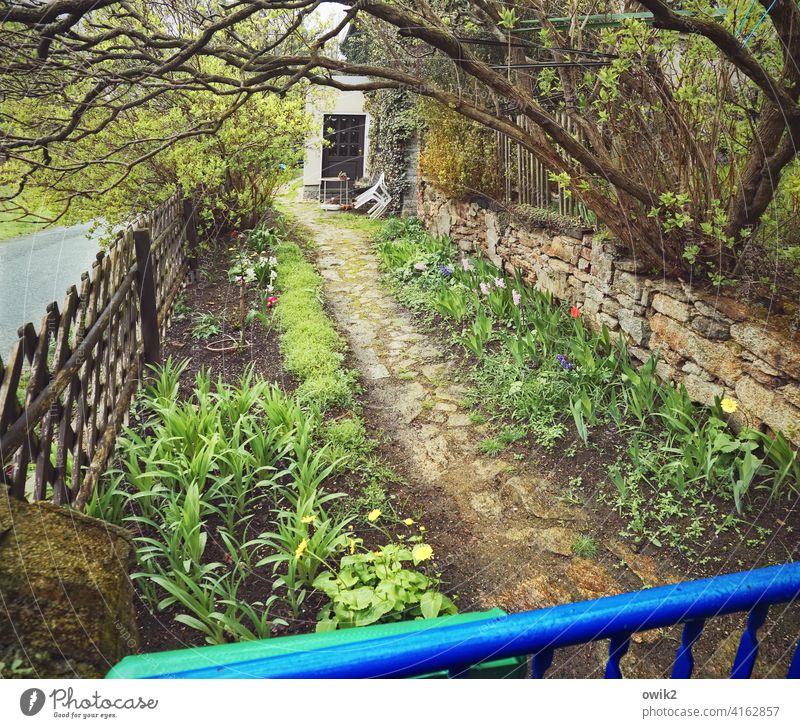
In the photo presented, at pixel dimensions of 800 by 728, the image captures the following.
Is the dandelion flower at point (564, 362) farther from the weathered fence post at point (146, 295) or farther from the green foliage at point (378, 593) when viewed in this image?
the weathered fence post at point (146, 295)

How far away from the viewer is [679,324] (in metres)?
3.57

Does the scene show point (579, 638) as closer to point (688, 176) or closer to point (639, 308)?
point (688, 176)

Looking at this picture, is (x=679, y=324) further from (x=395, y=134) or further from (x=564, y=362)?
(x=395, y=134)

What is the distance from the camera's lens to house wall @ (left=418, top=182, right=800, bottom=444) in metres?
2.90

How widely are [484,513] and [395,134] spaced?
8.41 metres

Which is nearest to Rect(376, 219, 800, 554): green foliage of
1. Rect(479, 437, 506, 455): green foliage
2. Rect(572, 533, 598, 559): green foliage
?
Rect(479, 437, 506, 455): green foliage

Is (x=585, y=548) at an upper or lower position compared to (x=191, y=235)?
lower

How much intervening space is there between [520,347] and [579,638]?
344cm

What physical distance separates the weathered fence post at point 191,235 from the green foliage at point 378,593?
509 cm

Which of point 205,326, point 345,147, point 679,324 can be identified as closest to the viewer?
point 679,324

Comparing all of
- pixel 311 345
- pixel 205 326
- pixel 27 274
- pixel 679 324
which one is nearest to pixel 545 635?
pixel 27 274

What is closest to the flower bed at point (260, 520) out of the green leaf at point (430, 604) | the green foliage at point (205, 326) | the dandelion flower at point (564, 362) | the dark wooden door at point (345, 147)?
the green leaf at point (430, 604)

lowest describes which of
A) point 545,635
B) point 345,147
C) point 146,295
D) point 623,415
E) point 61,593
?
point 623,415

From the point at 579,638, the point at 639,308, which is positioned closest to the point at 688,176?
the point at 639,308
